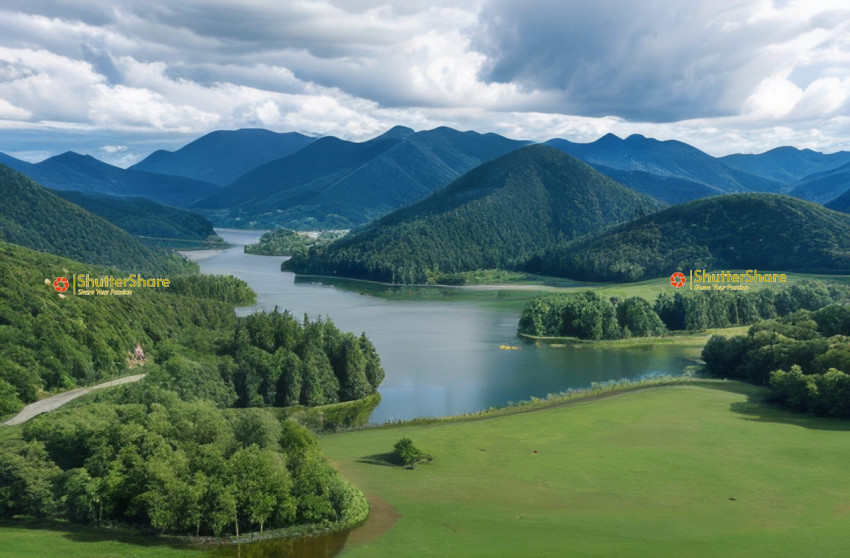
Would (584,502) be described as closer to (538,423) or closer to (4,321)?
(538,423)

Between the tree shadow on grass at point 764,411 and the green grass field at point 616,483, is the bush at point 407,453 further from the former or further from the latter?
the tree shadow on grass at point 764,411

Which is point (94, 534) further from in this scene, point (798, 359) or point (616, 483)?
point (798, 359)

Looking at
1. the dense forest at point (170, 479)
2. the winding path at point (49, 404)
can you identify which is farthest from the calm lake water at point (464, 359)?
the dense forest at point (170, 479)

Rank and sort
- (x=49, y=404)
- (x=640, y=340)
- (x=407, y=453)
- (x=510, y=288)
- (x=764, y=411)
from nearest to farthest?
(x=407, y=453) < (x=764, y=411) < (x=49, y=404) < (x=640, y=340) < (x=510, y=288)

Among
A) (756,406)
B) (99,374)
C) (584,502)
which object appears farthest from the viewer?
(99,374)

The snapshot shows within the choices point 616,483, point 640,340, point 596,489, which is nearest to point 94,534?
point 596,489

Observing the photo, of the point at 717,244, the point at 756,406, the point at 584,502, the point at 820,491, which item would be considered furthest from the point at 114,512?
the point at 717,244
